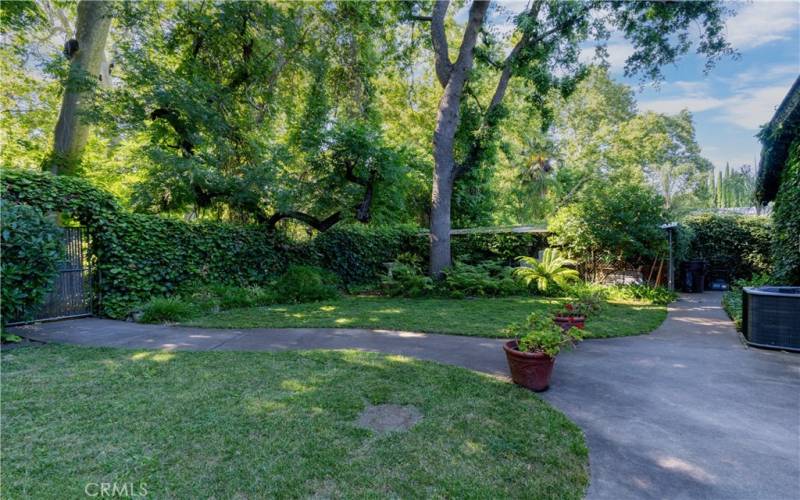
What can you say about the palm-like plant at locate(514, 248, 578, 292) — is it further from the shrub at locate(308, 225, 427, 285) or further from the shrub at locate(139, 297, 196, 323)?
the shrub at locate(139, 297, 196, 323)

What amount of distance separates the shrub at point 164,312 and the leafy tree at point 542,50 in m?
6.48

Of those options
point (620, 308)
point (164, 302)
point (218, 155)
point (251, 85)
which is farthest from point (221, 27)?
point (620, 308)

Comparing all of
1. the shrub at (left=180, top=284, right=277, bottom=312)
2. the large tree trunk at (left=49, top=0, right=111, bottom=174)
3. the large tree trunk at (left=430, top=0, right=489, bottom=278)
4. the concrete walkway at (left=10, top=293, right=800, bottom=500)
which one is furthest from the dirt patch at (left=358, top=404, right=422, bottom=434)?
the large tree trunk at (left=49, top=0, right=111, bottom=174)

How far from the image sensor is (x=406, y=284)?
9844 millimetres

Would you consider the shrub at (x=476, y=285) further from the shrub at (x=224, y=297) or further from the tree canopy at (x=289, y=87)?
the shrub at (x=224, y=297)

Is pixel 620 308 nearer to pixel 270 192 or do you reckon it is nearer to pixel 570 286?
pixel 570 286

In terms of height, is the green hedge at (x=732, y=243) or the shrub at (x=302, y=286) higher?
the green hedge at (x=732, y=243)

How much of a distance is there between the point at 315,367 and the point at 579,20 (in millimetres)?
10755

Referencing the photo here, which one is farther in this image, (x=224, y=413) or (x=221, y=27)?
(x=221, y=27)

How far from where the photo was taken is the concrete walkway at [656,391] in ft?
7.17

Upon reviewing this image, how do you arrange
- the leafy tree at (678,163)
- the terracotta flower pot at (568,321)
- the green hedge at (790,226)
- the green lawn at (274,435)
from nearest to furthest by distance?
the green lawn at (274,435) < the terracotta flower pot at (568,321) < the green hedge at (790,226) < the leafy tree at (678,163)

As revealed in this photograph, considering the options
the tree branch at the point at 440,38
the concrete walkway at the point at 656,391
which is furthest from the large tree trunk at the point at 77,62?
the tree branch at the point at 440,38

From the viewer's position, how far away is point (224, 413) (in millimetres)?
2869

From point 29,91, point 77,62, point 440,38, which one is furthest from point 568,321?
point 29,91
